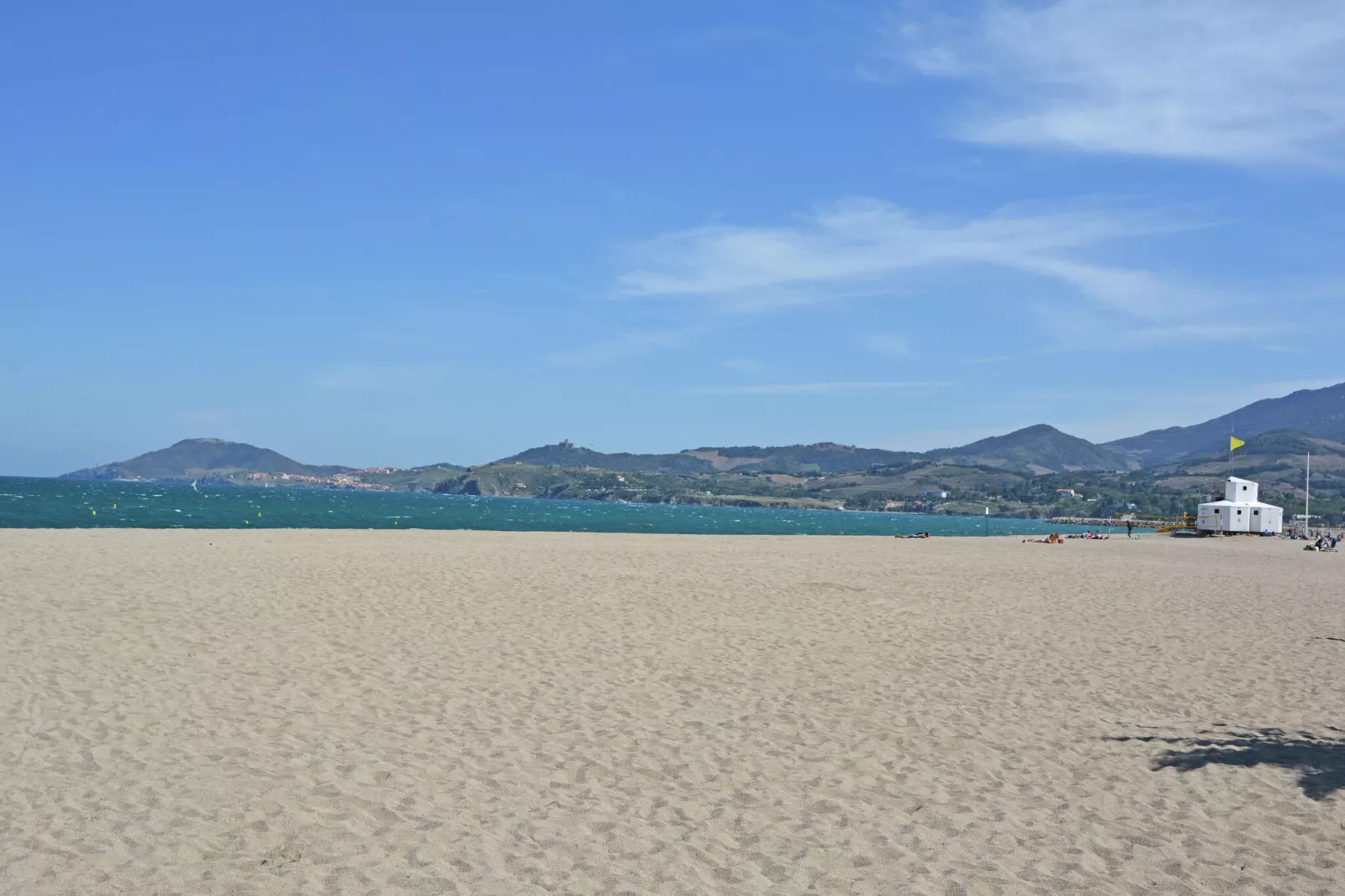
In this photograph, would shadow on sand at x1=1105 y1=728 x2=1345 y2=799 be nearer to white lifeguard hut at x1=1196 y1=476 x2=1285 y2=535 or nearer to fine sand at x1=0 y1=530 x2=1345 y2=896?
fine sand at x1=0 y1=530 x2=1345 y2=896

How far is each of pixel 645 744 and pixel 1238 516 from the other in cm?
7412

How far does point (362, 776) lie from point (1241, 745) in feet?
27.6

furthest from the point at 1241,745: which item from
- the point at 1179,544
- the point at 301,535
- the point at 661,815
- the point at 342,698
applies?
the point at 1179,544

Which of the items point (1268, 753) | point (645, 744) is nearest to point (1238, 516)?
point (1268, 753)

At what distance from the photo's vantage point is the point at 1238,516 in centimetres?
7050

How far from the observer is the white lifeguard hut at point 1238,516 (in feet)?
230

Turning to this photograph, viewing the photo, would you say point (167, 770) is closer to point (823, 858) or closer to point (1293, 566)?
point (823, 858)

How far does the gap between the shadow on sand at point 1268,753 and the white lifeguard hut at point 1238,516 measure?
225ft

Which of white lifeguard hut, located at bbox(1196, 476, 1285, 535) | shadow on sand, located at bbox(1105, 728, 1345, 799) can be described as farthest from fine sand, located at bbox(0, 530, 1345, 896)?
white lifeguard hut, located at bbox(1196, 476, 1285, 535)

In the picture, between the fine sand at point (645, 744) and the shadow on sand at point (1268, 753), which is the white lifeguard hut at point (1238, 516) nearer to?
the fine sand at point (645, 744)

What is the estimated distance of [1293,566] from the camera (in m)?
36.1

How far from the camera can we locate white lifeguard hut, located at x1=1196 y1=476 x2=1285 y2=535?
70250 millimetres

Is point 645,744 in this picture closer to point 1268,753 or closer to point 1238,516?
point 1268,753

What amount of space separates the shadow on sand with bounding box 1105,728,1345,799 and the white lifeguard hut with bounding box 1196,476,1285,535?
68.4 m
